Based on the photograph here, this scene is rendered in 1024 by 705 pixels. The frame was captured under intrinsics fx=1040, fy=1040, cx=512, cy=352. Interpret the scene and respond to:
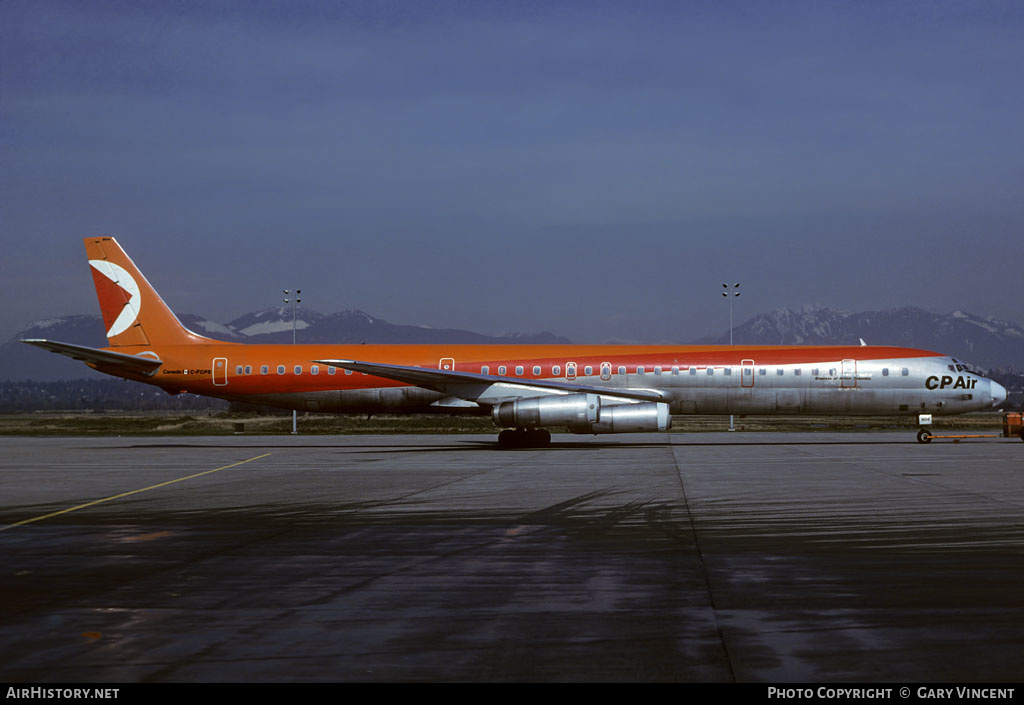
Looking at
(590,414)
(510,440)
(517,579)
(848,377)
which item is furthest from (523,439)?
(517,579)

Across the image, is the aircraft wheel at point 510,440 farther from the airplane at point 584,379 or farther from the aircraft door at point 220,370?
the aircraft door at point 220,370

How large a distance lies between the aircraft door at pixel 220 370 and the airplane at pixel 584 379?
40mm

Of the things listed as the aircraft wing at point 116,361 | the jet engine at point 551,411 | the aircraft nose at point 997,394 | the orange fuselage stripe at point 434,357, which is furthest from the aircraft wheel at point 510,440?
the aircraft nose at point 997,394

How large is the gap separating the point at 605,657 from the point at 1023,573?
5956 millimetres

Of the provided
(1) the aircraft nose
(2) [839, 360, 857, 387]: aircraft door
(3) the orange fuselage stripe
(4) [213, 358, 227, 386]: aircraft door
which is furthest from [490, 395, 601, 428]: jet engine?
(1) the aircraft nose

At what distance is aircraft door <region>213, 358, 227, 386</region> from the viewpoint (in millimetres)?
41938

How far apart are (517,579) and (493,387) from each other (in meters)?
27.8

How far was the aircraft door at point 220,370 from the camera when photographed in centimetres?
4194

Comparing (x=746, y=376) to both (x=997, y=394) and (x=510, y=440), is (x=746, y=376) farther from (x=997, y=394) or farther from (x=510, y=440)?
(x=997, y=394)

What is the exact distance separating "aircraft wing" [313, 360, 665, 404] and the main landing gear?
1882 millimetres

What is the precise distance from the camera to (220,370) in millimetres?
41938

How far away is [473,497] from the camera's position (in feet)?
66.5

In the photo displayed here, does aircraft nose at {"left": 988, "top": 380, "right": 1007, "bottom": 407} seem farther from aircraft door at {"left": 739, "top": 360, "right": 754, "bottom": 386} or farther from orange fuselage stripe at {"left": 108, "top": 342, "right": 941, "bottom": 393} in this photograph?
aircraft door at {"left": 739, "top": 360, "right": 754, "bottom": 386}
